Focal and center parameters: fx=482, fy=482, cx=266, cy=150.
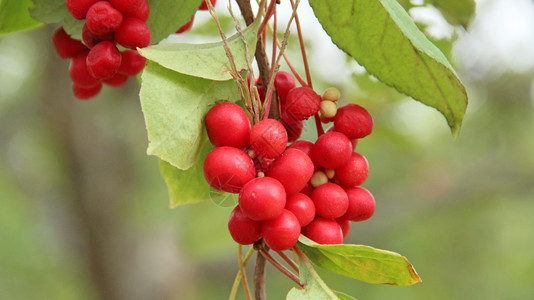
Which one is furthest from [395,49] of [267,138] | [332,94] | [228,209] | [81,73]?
[228,209]

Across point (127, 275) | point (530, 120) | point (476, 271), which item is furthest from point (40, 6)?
point (476, 271)

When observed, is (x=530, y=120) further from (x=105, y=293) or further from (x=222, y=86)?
(x=222, y=86)

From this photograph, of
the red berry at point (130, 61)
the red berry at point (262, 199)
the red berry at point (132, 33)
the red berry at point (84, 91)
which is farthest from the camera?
the red berry at point (84, 91)

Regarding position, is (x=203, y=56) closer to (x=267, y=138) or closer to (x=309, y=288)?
(x=267, y=138)

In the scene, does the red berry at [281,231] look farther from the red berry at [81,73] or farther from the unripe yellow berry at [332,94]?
the red berry at [81,73]

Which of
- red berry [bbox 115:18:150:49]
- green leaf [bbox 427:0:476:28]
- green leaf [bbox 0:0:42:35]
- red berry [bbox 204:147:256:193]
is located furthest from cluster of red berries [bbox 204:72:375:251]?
green leaf [bbox 0:0:42:35]

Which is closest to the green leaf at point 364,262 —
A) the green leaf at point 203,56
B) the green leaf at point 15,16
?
the green leaf at point 203,56

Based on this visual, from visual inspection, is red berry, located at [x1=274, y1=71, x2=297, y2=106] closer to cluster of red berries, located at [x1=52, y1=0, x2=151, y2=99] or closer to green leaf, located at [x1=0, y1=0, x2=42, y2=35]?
cluster of red berries, located at [x1=52, y1=0, x2=151, y2=99]
